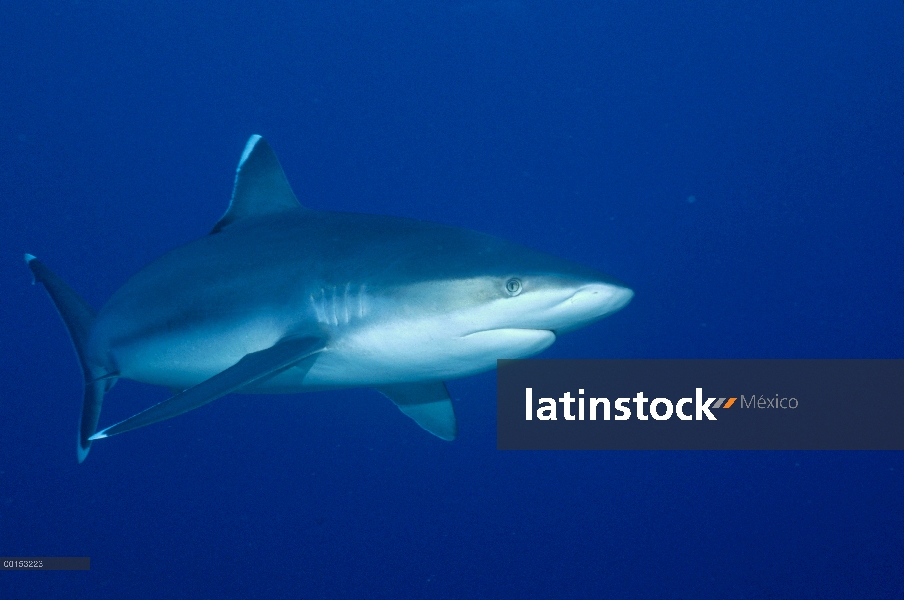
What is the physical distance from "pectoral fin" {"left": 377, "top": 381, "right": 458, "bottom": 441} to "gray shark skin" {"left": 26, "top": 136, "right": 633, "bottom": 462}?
0.01 m

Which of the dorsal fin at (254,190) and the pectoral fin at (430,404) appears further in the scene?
the pectoral fin at (430,404)

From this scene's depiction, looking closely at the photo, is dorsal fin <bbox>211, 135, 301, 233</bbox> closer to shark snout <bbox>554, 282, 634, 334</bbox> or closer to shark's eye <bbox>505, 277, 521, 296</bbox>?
shark's eye <bbox>505, 277, 521, 296</bbox>

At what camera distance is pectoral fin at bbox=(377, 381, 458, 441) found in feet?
14.4

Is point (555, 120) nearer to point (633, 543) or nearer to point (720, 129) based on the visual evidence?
point (720, 129)

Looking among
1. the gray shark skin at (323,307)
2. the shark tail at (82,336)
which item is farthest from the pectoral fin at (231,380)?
the shark tail at (82,336)

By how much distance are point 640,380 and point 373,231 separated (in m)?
7.56

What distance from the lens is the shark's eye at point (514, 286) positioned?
2451 mm

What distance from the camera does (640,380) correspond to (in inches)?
373

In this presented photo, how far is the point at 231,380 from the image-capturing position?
100 inches

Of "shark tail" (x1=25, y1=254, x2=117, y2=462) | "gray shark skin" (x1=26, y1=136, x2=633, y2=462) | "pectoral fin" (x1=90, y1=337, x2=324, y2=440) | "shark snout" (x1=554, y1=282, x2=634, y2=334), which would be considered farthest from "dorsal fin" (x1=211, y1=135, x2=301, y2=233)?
"shark snout" (x1=554, y1=282, x2=634, y2=334)

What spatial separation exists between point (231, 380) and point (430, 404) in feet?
6.92

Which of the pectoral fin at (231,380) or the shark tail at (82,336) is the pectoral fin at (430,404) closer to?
the pectoral fin at (231,380)

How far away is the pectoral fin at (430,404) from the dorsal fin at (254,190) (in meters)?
1.74

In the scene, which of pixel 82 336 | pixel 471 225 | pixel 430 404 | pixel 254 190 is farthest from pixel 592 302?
pixel 471 225
